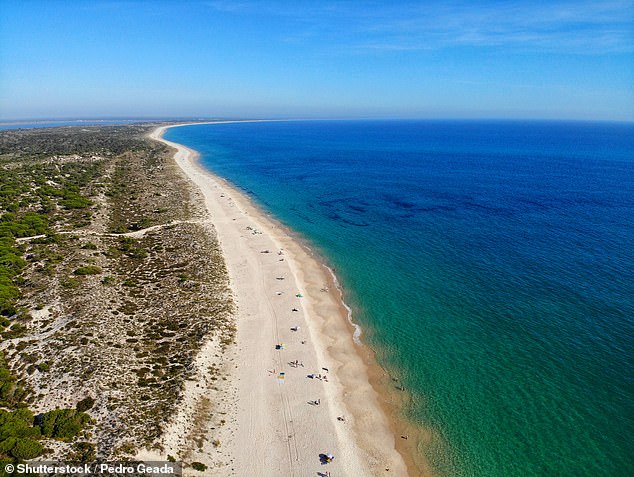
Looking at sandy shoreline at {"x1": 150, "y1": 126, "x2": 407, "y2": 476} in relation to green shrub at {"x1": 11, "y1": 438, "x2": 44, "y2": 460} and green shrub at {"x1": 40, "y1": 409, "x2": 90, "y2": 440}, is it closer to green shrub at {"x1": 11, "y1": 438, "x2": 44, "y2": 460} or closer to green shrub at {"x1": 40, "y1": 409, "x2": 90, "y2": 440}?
green shrub at {"x1": 40, "y1": 409, "x2": 90, "y2": 440}

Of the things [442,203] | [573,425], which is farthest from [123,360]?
[442,203]

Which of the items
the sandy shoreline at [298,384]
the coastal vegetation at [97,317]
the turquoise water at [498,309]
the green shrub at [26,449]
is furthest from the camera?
the turquoise water at [498,309]

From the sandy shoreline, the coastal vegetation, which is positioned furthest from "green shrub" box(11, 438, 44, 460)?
the sandy shoreline

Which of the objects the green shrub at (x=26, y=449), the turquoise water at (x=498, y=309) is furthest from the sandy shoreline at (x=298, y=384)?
the green shrub at (x=26, y=449)

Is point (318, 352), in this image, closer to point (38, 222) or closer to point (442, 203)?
point (38, 222)

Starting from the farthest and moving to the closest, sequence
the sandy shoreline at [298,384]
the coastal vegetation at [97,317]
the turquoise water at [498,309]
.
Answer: the turquoise water at [498,309] < the sandy shoreline at [298,384] < the coastal vegetation at [97,317]

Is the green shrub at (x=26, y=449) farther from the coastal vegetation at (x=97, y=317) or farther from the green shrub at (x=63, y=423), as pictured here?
the green shrub at (x=63, y=423)

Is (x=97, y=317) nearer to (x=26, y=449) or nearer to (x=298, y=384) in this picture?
(x=26, y=449)
